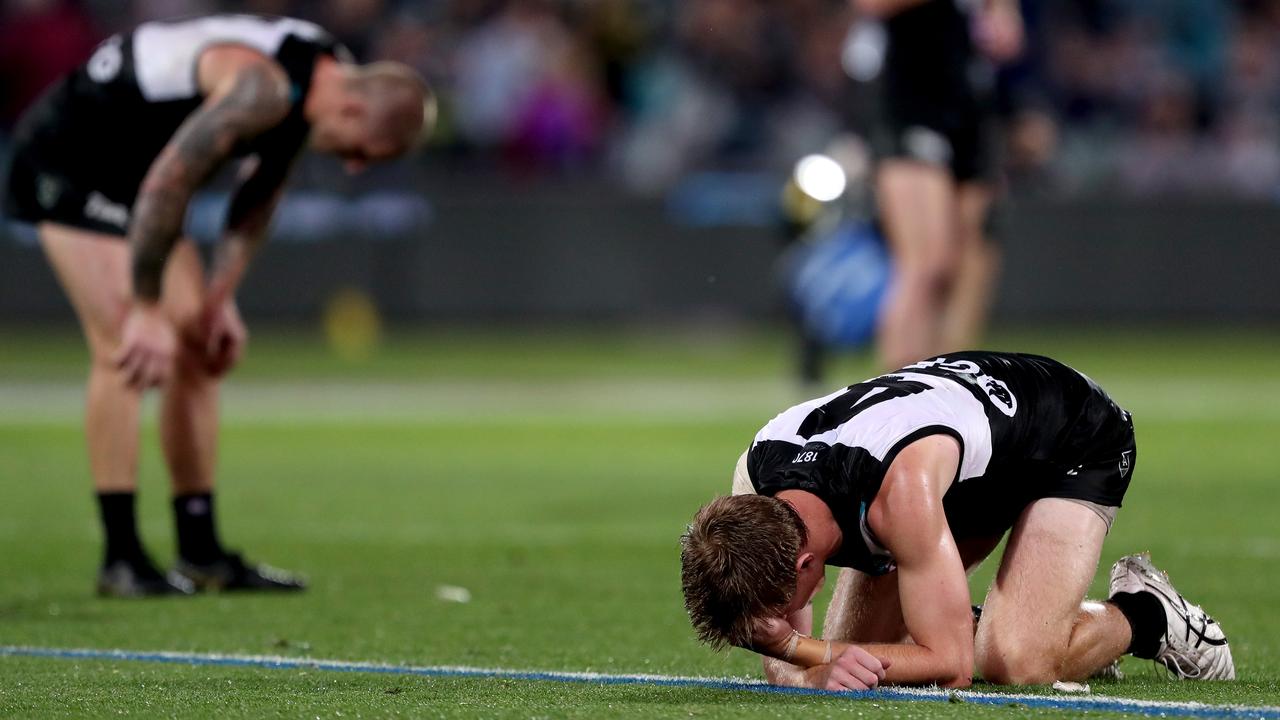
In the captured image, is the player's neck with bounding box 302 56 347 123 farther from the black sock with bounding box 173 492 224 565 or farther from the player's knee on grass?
the player's knee on grass

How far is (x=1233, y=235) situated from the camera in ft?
67.8

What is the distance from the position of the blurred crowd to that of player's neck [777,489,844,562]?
15701 mm

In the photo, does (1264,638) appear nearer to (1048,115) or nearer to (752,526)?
(752,526)

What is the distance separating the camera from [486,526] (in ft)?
29.1

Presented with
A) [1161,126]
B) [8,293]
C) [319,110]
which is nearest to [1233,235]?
[1161,126]

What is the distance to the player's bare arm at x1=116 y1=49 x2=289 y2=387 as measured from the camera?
6379mm

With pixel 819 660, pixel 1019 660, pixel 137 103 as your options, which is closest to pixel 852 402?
pixel 819 660

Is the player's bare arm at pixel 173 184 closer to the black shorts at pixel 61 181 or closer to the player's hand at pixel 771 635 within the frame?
the black shorts at pixel 61 181

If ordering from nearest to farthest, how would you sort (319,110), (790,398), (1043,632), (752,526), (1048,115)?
1. (752,526)
2. (1043,632)
3. (319,110)
4. (790,398)
5. (1048,115)

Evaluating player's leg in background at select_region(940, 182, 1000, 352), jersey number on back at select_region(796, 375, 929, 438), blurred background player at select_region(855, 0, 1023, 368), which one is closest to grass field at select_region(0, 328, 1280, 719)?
jersey number on back at select_region(796, 375, 929, 438)

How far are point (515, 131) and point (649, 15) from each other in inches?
76.7

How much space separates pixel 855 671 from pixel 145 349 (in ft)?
8.71

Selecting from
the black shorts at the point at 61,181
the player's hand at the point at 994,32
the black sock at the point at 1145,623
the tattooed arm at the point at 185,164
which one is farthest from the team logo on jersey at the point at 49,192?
the player's hand at the point at 994,32

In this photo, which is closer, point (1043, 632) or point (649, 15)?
point (1043, 632)
